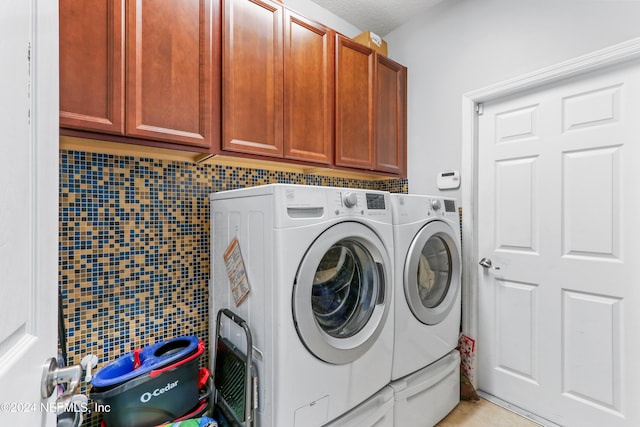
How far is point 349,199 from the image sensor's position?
1.31 m

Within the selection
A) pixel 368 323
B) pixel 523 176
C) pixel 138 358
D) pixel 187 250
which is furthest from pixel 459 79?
pixel 138 358

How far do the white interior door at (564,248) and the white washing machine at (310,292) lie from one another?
0.97m

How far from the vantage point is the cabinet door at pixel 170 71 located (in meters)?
1.20

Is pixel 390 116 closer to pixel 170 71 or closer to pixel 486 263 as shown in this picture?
pixel 486 263

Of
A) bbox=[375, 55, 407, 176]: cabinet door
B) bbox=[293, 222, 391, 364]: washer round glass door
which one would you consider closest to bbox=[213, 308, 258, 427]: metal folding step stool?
bbox=[293, 222, 391, 364]: washer round glass door

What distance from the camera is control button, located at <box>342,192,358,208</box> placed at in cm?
131

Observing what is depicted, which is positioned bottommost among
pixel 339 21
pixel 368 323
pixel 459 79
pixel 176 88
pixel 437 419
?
pixel 437 419

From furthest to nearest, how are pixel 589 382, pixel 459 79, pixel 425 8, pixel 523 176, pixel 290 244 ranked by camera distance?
pixel 425 8
pixel 459 79
pixel 523 176
pixel 589 382
pixel 290 244

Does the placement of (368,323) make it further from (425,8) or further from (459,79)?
(425,8)

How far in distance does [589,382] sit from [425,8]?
2639mm

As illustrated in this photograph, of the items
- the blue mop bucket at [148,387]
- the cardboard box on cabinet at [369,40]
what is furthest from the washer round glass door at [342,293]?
the cardboard box on cabinet at [369,40]

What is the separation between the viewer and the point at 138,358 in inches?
53.5

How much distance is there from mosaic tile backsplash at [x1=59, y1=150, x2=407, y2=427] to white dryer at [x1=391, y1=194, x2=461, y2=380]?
3.45 ft

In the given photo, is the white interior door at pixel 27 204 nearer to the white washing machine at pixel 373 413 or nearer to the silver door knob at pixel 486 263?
the white washing machine at pixel 373 413
